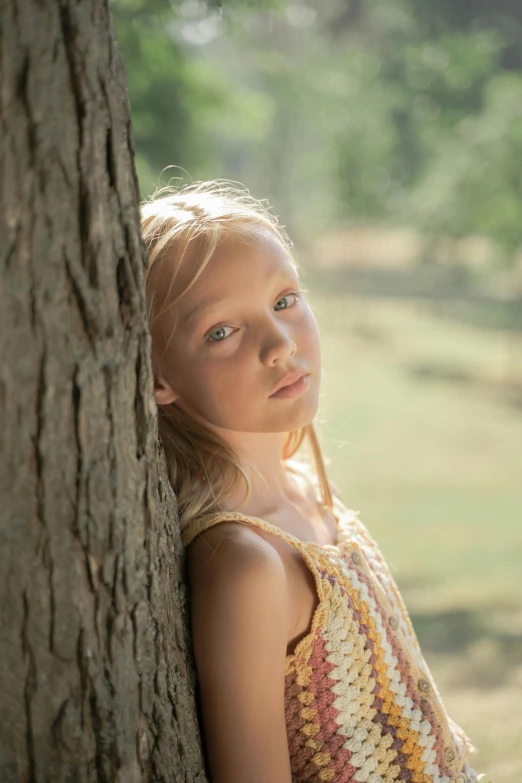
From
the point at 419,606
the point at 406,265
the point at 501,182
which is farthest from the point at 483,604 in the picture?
the point at 406,265

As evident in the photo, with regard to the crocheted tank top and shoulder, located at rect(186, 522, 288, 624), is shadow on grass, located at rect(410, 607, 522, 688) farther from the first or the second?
shoulder, located at rect(186, 522, 288, 624)

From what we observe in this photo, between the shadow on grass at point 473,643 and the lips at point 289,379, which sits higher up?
the lips at point 289,379

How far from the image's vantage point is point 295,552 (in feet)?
4.89

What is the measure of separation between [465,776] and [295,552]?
530 mm

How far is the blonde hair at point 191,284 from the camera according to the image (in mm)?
1481

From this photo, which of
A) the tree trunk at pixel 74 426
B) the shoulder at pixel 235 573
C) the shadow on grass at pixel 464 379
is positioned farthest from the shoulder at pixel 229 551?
the shadow on grass at pixel 464 379

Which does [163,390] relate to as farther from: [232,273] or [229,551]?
[229,551]

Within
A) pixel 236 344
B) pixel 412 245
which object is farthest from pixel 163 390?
pixel 412 245

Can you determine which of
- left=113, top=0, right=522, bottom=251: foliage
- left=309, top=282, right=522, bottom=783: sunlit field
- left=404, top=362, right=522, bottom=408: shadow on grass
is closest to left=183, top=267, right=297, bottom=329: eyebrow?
left=309, top=282, right=522, bottom=783: sunlit field

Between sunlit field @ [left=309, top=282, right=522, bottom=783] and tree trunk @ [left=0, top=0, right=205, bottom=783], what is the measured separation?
103cm

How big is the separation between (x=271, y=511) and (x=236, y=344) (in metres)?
0.31

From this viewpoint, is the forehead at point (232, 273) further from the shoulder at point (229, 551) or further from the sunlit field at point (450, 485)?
the sunlit field at point (450, 485)

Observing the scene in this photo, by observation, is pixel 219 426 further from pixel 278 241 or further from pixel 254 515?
pixel 278 241

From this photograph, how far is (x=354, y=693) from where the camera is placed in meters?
1.46
